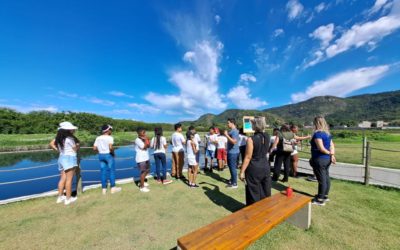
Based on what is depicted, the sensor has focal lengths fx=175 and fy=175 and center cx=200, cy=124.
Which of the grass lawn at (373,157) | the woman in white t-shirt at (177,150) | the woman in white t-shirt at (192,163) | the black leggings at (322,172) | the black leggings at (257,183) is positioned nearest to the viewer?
the black leggings at (257,183)

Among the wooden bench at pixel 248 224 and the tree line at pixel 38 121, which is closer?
the wooden bench at pixel 248 224

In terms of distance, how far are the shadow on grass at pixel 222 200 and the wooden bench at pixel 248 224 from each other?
0.99 meters

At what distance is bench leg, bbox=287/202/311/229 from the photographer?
285 cm

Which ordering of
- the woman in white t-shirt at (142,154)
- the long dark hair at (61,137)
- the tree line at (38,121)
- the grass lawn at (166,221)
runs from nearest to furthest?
the grass lawn at (166,221) < the long dark hair at (61,137) < the woman in white t-shirt at (142,154) < the tree line at (38,121)

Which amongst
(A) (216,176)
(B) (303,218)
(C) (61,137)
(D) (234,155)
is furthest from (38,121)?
(B) (303,218)

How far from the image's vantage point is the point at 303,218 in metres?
2.90

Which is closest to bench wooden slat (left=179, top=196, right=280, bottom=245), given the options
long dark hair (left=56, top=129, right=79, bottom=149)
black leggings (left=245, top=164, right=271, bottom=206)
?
black leggings (left=245, top=164, right=271, bottom=206)

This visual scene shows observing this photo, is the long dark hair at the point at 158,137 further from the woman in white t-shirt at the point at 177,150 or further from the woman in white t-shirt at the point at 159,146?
the woman in white t-shirt at the point at 177,150

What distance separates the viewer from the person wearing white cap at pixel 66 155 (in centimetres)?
373

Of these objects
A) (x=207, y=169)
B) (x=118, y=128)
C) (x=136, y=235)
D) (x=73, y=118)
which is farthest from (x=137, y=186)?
(x=118, y=128)

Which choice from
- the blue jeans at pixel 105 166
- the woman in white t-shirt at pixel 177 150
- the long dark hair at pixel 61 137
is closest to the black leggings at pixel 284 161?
the woman in white t-shirt at pixel 177 150

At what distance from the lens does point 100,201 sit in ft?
12.8

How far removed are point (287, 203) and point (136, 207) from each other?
2.88 meters

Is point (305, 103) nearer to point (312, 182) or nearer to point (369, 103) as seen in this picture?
point (369, 103)
